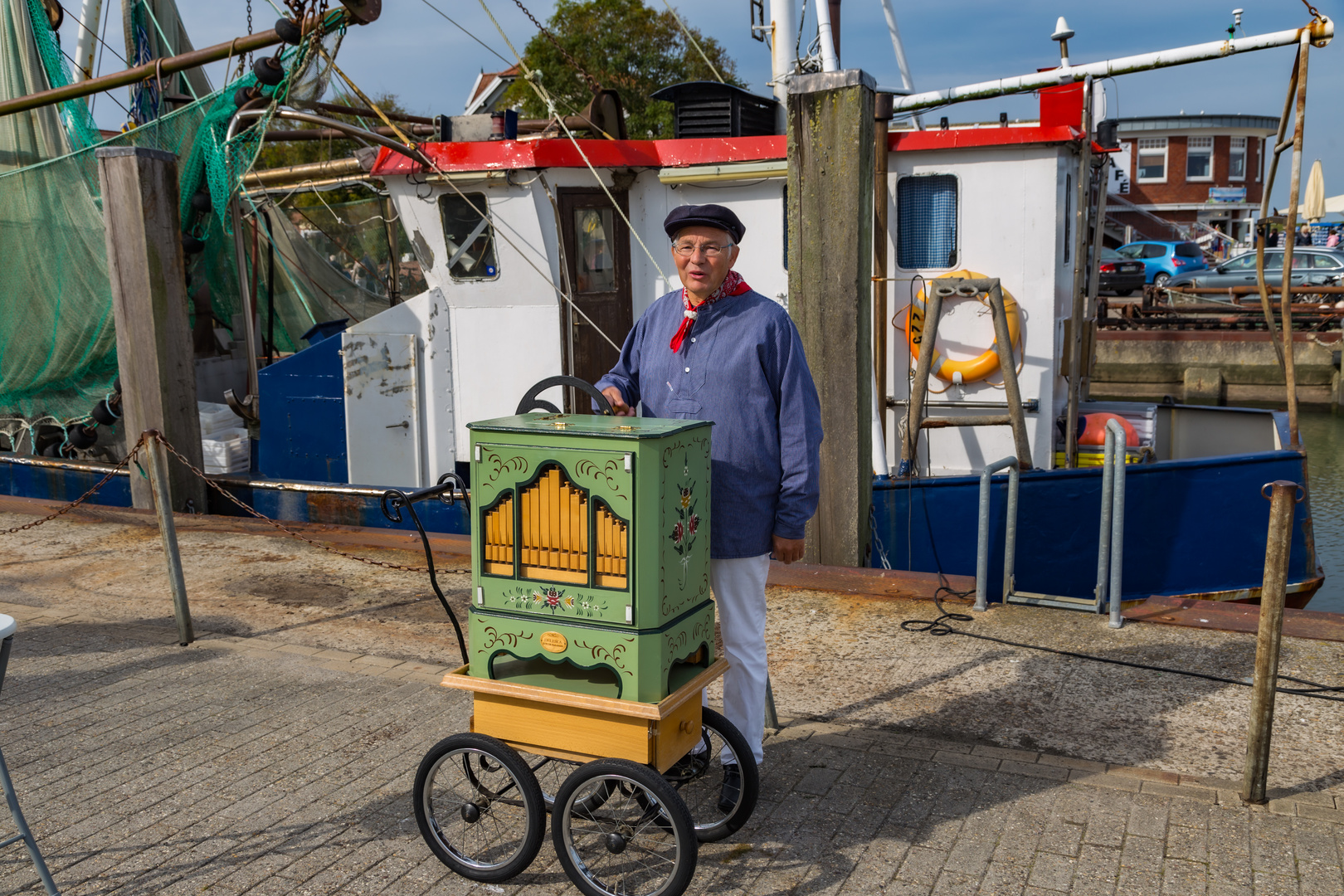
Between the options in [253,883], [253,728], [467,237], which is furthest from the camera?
[467,237]

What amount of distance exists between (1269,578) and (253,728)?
3721 mm

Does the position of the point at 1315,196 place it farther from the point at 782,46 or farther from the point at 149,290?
the point at 149,290

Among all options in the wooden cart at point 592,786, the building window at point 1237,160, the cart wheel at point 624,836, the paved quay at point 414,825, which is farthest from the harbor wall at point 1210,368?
the building window at point 1237,160

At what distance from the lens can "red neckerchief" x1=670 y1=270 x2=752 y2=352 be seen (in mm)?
3432

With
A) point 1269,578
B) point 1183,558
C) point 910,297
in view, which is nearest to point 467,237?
point 910,297

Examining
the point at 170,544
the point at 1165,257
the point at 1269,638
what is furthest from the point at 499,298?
the point at 1165,257

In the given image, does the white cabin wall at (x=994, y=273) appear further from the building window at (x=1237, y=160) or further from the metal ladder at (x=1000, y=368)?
the building window at (x=1237, y=160)

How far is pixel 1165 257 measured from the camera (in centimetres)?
2994

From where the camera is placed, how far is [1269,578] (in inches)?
135

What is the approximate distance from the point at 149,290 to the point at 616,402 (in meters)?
5.81

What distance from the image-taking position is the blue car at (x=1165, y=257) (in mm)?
29442

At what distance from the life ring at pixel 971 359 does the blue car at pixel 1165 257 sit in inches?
949

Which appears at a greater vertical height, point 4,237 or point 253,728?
point 4,237

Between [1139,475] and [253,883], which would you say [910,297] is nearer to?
[1139,475]
